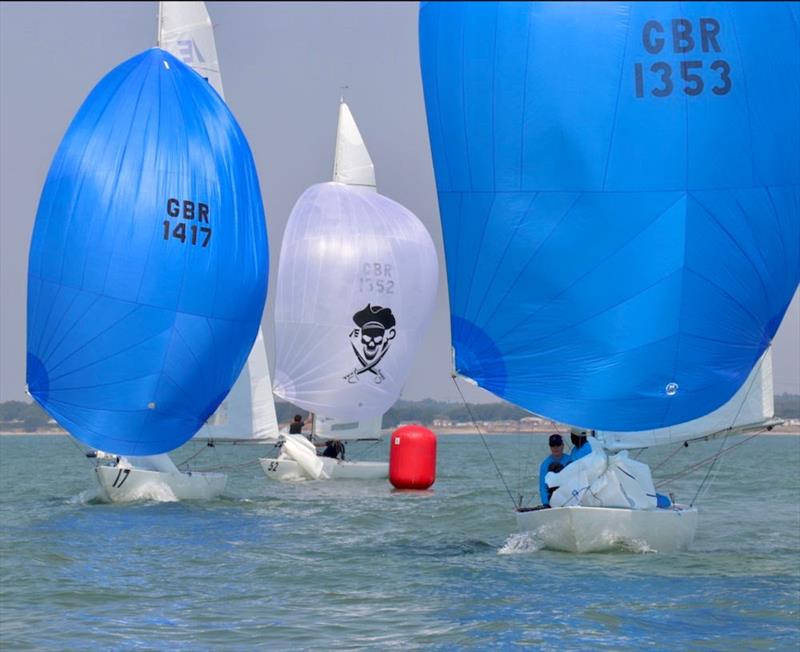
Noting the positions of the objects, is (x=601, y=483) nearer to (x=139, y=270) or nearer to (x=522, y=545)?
(x=522, y=545)

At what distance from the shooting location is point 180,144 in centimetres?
2142

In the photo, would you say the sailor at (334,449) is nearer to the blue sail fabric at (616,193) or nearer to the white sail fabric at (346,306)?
the white sail fabric at (346,306)

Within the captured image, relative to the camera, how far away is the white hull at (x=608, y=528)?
1491 centimetres

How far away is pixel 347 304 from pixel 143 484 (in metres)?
9.57

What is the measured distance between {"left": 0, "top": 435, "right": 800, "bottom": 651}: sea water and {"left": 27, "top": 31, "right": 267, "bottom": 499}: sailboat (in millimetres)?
1539

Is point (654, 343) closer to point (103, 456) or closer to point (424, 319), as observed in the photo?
point (103, 456)

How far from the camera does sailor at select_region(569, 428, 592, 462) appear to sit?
619 inches

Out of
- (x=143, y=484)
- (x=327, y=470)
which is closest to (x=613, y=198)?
(x=143, y=484)

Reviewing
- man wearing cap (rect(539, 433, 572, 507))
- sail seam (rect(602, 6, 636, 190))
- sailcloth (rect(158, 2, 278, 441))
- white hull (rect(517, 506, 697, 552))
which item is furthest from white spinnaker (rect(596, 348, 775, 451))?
sailcloth (rect(158, 2, 278, 441))

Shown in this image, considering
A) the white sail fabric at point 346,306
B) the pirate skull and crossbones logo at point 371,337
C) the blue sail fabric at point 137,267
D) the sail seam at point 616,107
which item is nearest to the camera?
the sail seam at point 616,107

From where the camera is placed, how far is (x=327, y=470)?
30.8m

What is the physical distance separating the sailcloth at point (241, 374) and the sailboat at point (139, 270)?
495 cm

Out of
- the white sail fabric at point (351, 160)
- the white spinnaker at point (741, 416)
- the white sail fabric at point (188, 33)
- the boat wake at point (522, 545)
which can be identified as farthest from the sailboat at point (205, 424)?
the boat wake at point (522, 545)

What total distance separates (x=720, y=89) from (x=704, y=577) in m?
4.82
